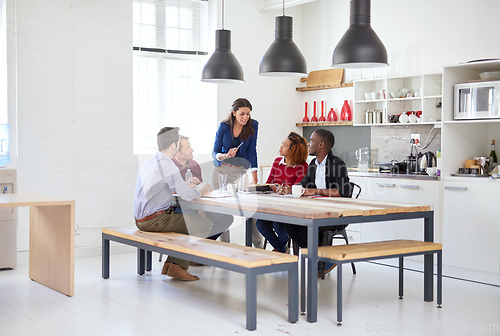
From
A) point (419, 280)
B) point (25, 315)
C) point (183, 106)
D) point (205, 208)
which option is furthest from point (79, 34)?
point (419, 280)

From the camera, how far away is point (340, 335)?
3.56 m

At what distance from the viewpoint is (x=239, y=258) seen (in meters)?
3.65

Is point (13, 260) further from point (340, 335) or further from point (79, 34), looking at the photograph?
point (340, 335)

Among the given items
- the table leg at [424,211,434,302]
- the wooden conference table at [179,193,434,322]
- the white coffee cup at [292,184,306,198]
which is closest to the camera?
the wooden conference table at [179,193,434,322]

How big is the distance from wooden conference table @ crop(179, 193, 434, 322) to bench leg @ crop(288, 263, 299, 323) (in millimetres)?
93

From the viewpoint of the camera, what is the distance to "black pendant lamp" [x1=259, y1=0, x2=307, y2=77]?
189 inches

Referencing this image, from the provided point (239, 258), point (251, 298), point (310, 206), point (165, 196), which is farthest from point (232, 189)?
point (251, 298)

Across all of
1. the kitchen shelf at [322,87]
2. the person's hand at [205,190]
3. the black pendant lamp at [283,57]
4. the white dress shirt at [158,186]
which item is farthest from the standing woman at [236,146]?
the kitchen shelf at [322,87]

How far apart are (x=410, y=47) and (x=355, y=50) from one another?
109 inches

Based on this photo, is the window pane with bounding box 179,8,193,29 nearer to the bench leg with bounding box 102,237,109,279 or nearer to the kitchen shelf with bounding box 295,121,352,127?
the kitchen shelf with bounding box 295,121,352,127

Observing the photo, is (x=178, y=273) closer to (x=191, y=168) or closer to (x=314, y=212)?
(x=191, y=168)

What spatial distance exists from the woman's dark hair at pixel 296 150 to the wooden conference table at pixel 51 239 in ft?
6.34

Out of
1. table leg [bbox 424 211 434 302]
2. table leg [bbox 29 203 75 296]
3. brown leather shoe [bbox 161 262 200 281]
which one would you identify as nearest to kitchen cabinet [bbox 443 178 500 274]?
table leg [bbox 424 211 434 302]

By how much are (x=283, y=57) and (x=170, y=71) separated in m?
2.86
